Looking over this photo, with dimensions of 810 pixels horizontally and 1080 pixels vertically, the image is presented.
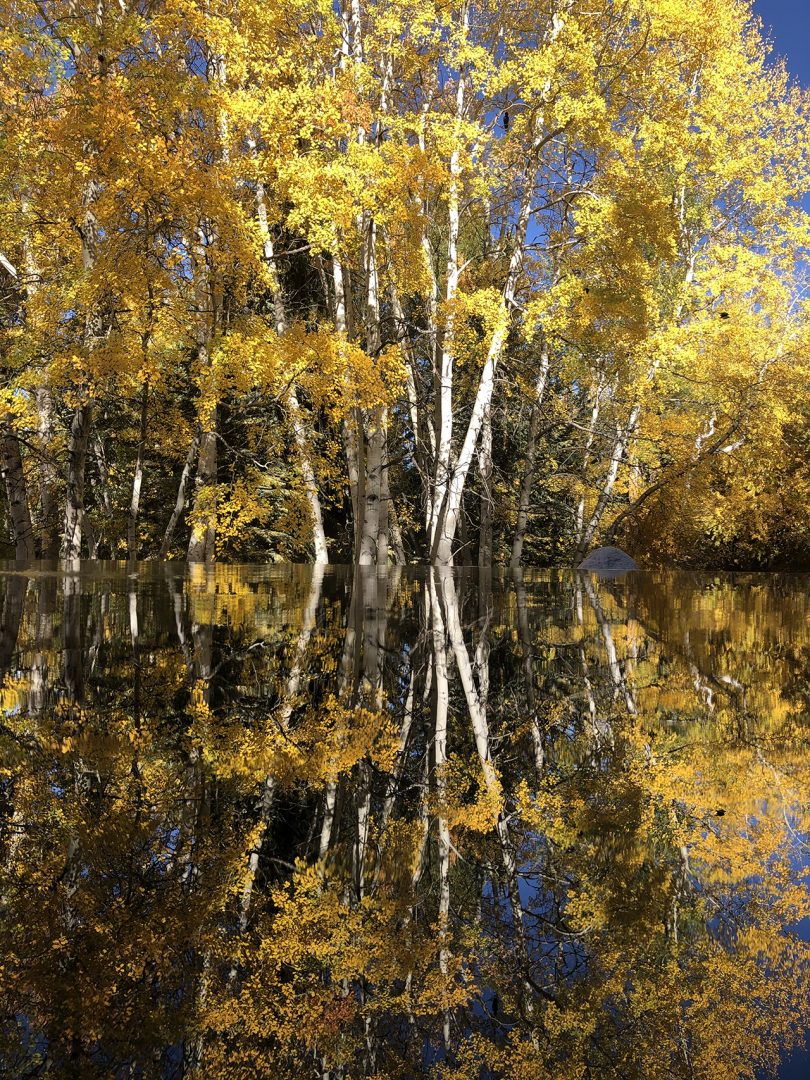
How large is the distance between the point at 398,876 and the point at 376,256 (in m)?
13.8

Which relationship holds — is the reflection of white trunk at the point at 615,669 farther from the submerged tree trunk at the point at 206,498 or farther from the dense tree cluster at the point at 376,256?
the submerged tree trunk at the point at 206,498

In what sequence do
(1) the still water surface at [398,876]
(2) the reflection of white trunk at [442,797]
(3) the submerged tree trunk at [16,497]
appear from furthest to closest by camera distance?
(3) the submerged tree trunk at [16,497]
(2) the reflection of white trunk at [442,797]
(1) the still water surface at [398,876]

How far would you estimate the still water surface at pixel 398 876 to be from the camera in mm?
925

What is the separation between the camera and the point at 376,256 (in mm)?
13805

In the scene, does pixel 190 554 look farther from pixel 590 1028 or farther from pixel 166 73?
pixel 590 1028

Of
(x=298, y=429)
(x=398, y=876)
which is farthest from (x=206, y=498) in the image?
(x=398, y=876)

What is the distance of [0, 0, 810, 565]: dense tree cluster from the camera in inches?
447

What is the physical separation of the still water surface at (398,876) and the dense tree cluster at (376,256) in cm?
949

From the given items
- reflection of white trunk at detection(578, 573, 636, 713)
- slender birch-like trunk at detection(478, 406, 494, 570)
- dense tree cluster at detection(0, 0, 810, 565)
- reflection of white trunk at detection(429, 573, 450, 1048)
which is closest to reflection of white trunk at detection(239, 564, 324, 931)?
reflection of white trunk at detection(429, 573, 450, 1048)

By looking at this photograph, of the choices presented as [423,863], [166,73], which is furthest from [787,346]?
[423,863]

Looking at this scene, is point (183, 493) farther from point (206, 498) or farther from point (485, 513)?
point (485, 513)

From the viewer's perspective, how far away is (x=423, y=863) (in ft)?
4.52

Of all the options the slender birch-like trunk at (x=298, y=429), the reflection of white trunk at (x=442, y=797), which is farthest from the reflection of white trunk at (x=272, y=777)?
the slender birch-like trunk at (x=298, y=429)

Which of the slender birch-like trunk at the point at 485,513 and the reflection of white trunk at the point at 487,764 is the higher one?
the slender birch-like trunk at the point at 485,513
